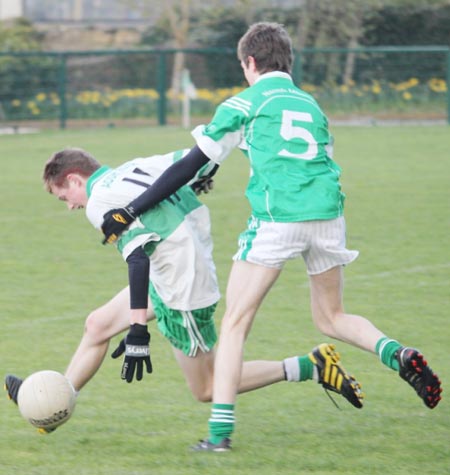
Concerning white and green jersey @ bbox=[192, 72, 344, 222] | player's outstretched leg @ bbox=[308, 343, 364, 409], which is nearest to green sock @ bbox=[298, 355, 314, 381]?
player's outstretched leg @ bbox=[308, 343, 364, 409]

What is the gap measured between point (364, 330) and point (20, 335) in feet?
10.2

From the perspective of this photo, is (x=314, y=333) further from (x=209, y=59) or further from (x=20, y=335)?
(x=209, y=59)

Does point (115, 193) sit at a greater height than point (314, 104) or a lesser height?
lesser

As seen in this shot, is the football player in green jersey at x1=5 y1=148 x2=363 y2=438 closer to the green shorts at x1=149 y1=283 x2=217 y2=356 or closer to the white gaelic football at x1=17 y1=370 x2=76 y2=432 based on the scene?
the green shorts at x1=149 y1=283 x2=217 y2=356

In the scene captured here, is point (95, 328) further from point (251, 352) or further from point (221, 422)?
point (251, 352)

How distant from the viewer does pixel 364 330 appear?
5.91m

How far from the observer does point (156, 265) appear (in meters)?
5.70

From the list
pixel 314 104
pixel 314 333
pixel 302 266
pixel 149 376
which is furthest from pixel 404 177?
pixel 314 104

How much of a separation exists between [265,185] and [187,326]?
2.54 feet

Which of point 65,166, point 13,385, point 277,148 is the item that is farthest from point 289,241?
point 13,385

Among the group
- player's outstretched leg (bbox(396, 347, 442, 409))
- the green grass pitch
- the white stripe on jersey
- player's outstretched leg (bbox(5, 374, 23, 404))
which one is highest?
the white stripe on jersey

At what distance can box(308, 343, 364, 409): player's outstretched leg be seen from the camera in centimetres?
599

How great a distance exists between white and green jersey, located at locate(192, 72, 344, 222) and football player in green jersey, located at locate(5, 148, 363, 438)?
10.5 inches

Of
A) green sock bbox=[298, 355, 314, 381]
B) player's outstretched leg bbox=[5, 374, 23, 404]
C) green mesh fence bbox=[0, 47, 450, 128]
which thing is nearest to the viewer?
player's outstretched leg bbox=[5, 374, 23, 404]
